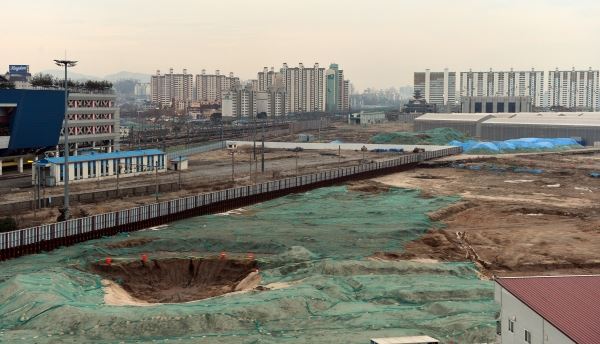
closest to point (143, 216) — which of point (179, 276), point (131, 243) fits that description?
point (131, 243)

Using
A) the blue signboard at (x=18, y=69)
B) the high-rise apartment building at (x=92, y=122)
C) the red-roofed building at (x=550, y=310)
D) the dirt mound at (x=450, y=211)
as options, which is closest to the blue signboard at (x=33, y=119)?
the high-rise apartment building at (x=92, y=122)

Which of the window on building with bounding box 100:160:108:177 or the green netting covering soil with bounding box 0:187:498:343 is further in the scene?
the window on building with bounding box 100:160:108:177

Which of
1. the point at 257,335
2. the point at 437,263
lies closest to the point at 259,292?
the point at 257,335

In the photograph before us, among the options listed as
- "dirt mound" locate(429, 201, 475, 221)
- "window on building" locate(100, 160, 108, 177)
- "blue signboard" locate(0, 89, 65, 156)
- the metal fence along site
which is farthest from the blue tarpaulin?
"blue signboard" locate(0, 89, 65, 156)

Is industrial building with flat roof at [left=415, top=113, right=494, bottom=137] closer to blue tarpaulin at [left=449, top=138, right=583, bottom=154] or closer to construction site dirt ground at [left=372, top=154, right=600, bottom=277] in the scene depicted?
blue tarpaulin at [left=449, top=138, right=583, bottom=154]

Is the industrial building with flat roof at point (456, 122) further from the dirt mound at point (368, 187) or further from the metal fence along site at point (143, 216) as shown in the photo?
the metal fence along site at point (143, 216)

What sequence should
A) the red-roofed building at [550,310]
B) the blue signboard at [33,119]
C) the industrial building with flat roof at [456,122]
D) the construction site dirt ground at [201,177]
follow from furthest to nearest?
1. the industrial building with flat roof at [456,122]
2. the blue signboard at [33,119]
3. the construction site dirt ground at [201,177]
4. the red-roofed building at [550,310]
